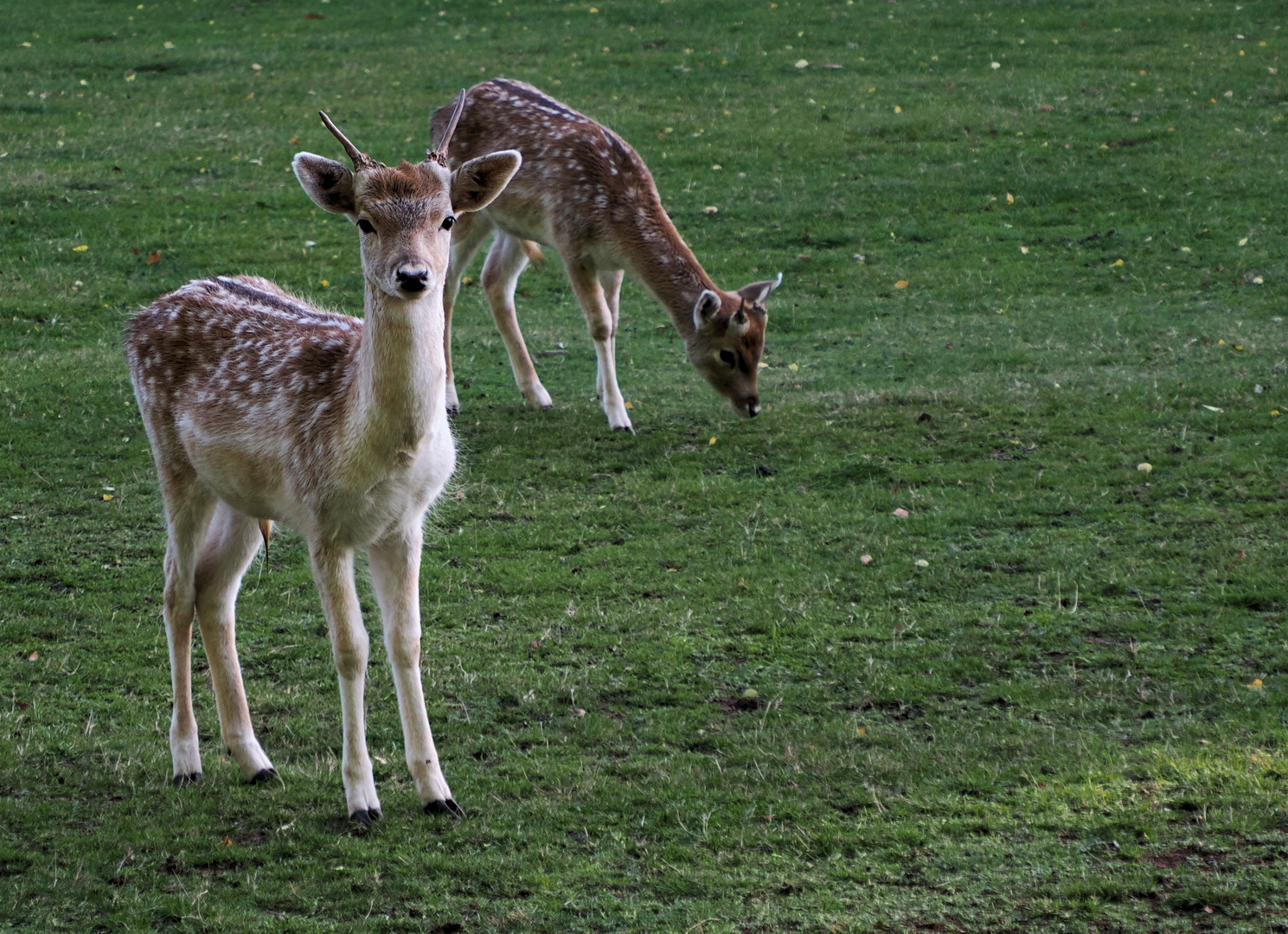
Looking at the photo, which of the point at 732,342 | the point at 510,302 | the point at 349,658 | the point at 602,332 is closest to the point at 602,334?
the point at 602,332

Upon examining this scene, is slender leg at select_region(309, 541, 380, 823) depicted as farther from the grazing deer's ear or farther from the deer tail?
the deer tail

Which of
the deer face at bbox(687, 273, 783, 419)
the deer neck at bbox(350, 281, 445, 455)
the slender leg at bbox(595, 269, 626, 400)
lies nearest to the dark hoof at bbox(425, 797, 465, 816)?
the deer neck at bbox(350, 281, 445, 455)

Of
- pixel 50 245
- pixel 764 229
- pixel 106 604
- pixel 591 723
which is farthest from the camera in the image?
pixel 764 229

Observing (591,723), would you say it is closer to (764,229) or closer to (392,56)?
(764,229)

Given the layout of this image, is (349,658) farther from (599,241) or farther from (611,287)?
(611,287)

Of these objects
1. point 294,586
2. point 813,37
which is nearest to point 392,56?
point 813,37

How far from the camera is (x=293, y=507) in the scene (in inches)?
198

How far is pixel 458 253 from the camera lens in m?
10.8

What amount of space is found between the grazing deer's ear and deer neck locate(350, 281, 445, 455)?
477 centimetres

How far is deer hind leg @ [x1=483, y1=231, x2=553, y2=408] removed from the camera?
1070 centimetres

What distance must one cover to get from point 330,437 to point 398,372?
1.26ft

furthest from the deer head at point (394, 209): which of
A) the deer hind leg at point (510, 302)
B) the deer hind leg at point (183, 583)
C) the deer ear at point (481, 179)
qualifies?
the deer hind leg at point (510, 302)

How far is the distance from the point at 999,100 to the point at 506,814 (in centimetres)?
1604

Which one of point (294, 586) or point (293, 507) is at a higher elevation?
point (293, 507)
